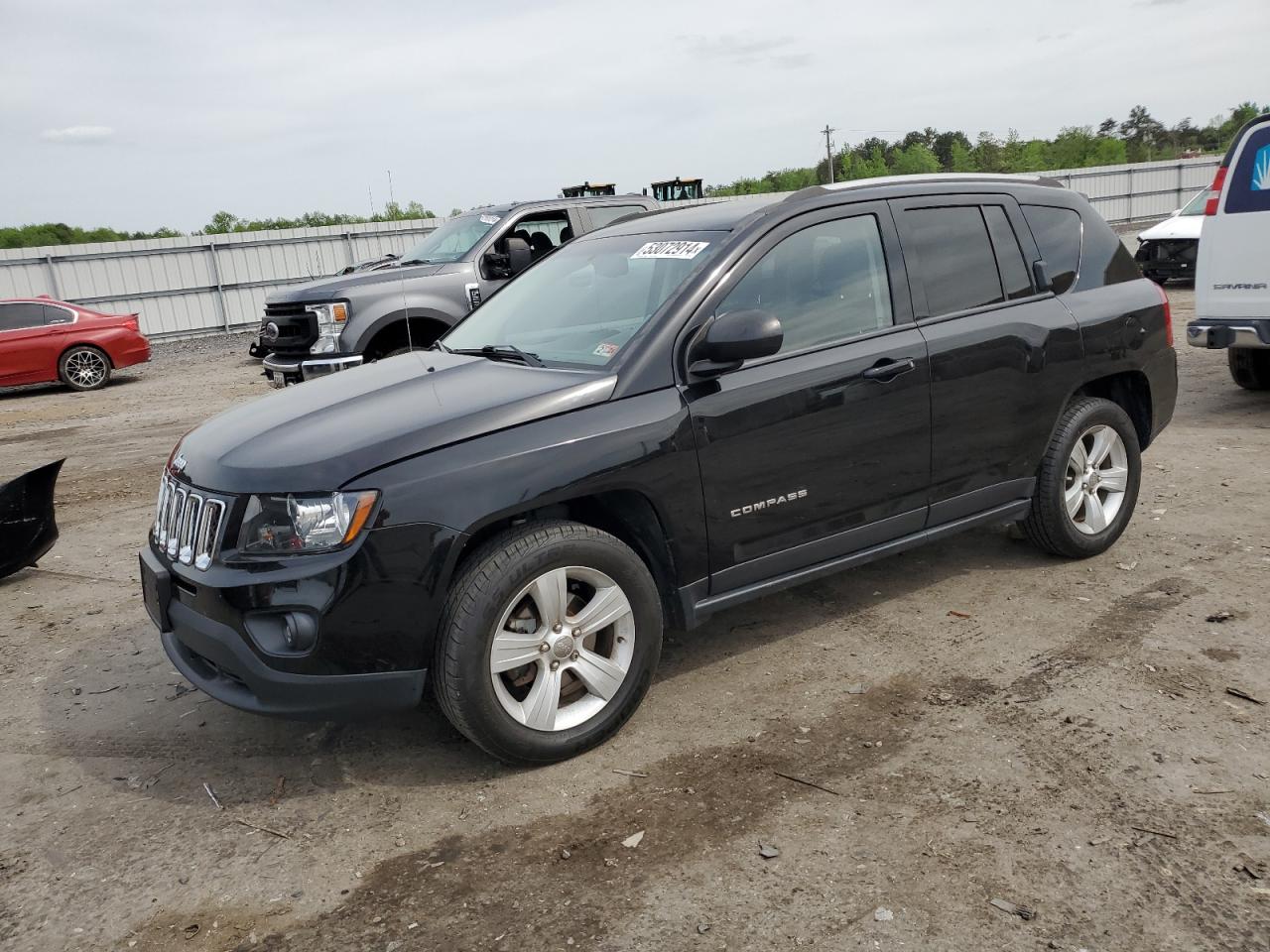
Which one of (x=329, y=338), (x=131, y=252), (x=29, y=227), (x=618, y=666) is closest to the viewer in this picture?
(x=618, y=666)

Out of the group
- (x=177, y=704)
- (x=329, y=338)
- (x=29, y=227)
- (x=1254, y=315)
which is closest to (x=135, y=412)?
(x=329, y=338)

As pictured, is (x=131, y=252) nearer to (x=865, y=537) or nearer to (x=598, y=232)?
(x=598, y=232)

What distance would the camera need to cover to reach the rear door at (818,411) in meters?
3.90

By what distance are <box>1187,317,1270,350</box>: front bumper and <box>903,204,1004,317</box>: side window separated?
14.5ft

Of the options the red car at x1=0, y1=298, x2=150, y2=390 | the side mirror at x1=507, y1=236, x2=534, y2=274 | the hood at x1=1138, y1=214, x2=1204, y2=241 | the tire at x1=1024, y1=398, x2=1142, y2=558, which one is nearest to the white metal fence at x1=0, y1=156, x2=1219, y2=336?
the hood at x1=1138, y1=214, x2=1204, y2=241

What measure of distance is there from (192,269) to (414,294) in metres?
17.2

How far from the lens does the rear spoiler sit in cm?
572

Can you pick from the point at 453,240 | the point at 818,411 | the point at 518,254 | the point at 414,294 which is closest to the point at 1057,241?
the point at 818,411

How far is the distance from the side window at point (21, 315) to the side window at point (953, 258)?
1532cm

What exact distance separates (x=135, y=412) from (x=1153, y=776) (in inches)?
510

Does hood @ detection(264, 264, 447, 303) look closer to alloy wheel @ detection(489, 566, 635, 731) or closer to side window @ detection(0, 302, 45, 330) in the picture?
alloy wheel @ detection(489, 566, 635, 731)

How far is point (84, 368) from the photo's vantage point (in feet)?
53.4

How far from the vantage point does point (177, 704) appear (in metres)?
4.32

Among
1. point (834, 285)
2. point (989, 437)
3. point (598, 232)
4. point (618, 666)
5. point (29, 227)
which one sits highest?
point (29, 227)
